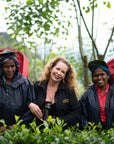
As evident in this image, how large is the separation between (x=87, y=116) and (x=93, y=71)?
2.41 feet

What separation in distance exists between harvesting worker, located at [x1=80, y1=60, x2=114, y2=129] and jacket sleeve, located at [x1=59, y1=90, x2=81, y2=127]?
0.16 m

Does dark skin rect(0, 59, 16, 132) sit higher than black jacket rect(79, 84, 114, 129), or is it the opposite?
dark skin rect(0, 59, 16, 132)

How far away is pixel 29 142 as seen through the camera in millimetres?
1688

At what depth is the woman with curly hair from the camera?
125 inches

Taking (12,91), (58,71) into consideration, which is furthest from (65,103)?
(12,91)

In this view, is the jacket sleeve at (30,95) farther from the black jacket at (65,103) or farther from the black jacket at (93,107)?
the black jacket at (93,107)

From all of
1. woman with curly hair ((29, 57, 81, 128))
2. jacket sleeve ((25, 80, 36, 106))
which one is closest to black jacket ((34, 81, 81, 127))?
woman with curly hair ((29, 57, 81, 128))

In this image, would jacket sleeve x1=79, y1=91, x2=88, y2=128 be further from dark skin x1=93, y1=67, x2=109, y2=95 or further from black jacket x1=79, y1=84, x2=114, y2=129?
dark skin x1=93, y1=67, x2=109, y2=95

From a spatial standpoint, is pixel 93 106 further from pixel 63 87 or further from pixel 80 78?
pixel 80 78

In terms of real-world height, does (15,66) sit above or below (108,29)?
below

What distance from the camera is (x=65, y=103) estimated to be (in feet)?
10.6

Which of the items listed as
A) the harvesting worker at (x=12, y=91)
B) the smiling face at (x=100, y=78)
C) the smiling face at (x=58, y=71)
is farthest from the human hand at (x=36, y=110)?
the smiling face at (x=100, y=78)

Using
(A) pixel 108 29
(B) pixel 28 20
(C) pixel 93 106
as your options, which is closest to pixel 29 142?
(C) pixel 93 106

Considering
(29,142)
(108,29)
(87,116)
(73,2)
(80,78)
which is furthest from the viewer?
(80,78)
